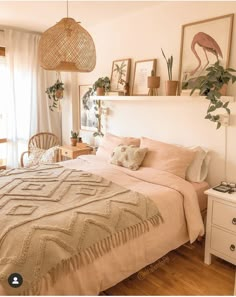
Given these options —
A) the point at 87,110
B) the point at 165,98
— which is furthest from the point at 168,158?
the point at 87,110

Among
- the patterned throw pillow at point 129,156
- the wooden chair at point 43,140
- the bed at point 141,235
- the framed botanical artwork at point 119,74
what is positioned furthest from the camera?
the wooden chair at point 43,140

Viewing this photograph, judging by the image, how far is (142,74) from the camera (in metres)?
3.10

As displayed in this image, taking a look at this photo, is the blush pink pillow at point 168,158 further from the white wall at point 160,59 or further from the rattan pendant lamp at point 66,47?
the rattan pendant lamp at point 66,47

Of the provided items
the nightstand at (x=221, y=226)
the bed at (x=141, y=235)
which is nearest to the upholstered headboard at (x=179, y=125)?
the bed at (x=141, y=235)

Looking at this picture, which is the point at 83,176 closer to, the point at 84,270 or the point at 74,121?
the point at 84,270

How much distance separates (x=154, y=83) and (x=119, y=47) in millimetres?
887

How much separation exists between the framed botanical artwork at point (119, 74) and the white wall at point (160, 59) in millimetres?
79

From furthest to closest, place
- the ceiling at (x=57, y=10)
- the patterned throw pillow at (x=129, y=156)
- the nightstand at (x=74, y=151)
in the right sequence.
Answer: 1. the nightstand at (x=74, y=151)
2. the ceiling at (x=57, y=10)
3. the patterned throw pillow at (x=129, y=156)

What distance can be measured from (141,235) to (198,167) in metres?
0.97

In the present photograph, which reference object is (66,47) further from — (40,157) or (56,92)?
(56,92)

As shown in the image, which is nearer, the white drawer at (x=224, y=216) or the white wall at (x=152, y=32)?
the white drawer at (x=224, y=216)

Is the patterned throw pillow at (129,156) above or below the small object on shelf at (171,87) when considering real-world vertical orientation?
below

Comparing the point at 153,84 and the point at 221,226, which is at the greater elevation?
the point at 153,84

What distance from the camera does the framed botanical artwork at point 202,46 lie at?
92.0 inches
